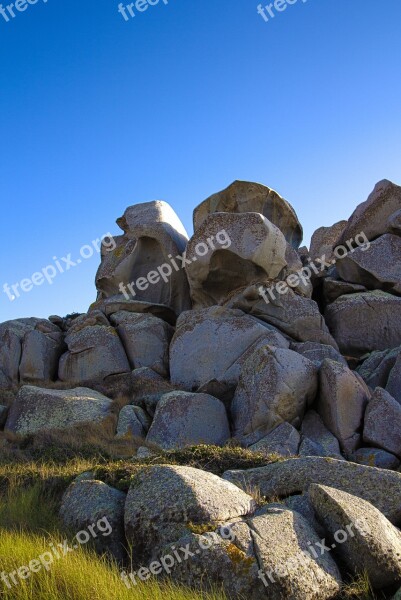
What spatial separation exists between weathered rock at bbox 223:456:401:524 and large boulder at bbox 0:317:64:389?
16.9 m

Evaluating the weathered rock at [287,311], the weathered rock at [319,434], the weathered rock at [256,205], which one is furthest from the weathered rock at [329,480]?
the weathered rock at [256,205]

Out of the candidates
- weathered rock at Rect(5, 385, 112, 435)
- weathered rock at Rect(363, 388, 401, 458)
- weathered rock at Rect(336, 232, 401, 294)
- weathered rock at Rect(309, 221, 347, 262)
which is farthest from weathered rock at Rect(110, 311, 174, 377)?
weathered rock at Rect(309, 221, 347, 262)

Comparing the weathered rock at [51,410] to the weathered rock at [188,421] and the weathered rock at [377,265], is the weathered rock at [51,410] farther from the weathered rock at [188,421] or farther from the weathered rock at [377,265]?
the weathered rock at [377,265]

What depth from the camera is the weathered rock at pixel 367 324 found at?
75.2 feet

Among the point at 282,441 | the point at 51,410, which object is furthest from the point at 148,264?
the point at 282,441

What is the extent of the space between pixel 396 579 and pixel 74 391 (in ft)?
48.6

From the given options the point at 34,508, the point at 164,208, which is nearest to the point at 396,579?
the point at 34,508

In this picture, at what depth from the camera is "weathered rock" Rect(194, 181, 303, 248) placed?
28.5 metres

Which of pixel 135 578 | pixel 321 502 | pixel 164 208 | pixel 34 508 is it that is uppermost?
pixel 164 208

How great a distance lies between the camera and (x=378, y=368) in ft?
63.4

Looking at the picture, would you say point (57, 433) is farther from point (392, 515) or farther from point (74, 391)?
point (392, 515)

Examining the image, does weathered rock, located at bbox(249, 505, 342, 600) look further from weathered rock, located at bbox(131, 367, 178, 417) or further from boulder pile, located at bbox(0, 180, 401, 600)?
weathered rock, located at bbox(131, 367, 178, 417)

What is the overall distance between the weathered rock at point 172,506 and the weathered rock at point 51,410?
1113 cm

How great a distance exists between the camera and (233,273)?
2395cm
